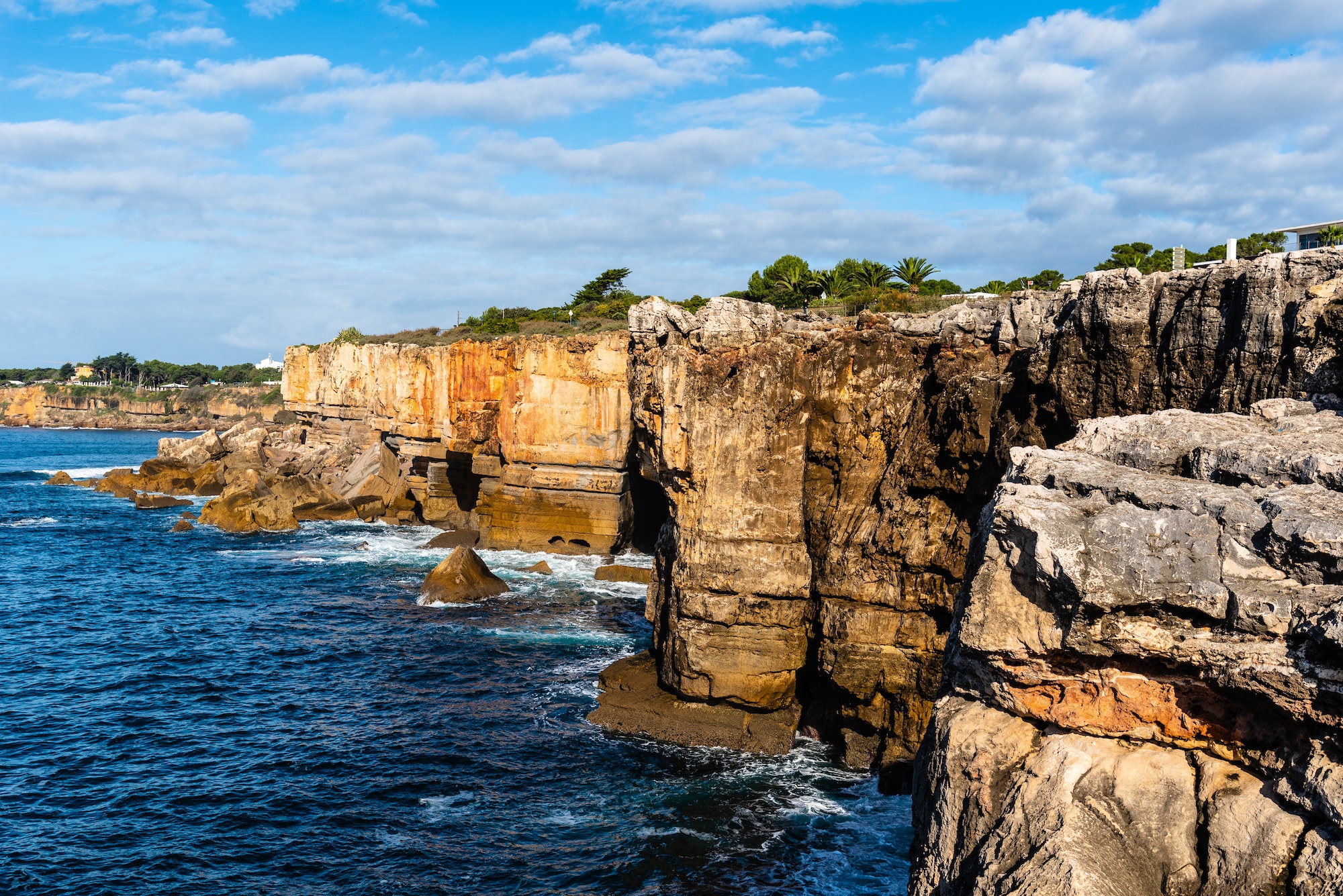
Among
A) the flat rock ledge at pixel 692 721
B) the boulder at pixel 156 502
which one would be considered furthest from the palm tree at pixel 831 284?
the boulder at pixel 156 502

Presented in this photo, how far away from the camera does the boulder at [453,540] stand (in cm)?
5366

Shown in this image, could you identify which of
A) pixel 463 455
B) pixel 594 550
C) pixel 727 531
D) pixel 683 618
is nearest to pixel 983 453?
pixel 727 531

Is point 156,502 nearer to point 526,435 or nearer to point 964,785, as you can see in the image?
point 526,435

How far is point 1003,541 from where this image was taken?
988 cm

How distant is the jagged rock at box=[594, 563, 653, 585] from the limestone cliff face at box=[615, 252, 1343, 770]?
54.9 feet

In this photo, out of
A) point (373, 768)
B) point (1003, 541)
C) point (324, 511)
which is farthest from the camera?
point (324, 511)

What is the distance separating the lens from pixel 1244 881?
802cm

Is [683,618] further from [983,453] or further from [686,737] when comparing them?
[983,453]

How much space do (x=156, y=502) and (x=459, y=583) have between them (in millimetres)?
42916

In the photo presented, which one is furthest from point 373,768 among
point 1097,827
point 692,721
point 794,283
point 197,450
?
point 197,450

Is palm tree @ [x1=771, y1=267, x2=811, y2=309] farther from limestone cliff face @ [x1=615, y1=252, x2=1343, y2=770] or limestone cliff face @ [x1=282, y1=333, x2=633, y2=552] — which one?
limestone cliff face @ [x1=615, y1=252, x2=1343, y2=770]

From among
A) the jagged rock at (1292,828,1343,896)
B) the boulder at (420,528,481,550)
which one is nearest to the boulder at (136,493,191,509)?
the boulder at (420,528,481,550)

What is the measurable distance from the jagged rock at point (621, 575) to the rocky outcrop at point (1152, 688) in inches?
1352

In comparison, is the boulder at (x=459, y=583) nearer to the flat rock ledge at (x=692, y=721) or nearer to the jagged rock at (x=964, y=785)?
the flat rock ledge at (x=692, y=721)
